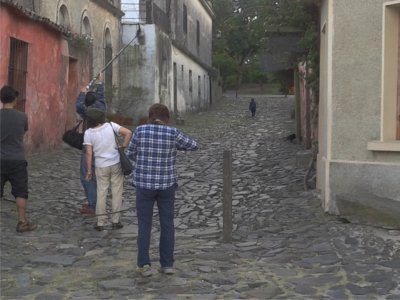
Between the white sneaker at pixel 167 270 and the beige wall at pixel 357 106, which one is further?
the beige wall at pixel 357 106

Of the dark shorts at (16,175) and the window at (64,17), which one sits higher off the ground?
the window at (64,17)

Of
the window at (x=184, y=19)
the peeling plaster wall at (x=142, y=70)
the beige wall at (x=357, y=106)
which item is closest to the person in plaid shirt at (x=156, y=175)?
the beige wall at (x=357, y=106)

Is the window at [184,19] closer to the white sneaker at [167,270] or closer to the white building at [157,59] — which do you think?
the white building at [157,59]

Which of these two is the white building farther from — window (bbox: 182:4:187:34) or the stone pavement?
the stone pavement

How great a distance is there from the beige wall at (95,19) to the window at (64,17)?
0.44ft

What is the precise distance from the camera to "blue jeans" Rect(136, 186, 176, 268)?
554cm

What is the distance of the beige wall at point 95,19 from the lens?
1580 cm

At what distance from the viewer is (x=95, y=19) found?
64.0 feet

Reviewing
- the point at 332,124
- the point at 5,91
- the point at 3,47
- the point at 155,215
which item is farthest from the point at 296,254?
the point at 3,47

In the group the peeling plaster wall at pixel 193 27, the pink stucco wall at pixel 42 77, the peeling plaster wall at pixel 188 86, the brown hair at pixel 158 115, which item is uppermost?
the peeling plaster wall at pixel 193 27

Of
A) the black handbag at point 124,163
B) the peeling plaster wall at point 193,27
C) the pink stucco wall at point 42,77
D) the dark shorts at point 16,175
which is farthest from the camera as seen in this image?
the peeling plaster wall at point 193,27

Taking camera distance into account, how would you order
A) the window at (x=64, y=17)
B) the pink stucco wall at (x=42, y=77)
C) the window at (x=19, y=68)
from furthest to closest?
the window at (x=64, y=17)
the window at (x=19, y=68)
the pink stucco wall at (x=42, y=77)

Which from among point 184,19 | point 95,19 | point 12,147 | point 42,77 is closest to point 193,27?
point 184,19

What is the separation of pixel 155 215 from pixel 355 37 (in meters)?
3.59
